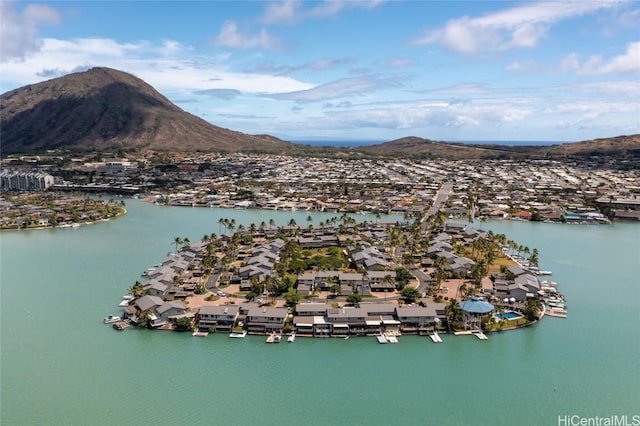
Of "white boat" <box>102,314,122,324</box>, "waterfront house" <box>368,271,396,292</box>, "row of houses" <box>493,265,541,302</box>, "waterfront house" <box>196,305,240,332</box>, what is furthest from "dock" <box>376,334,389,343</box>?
"white boat" <box>102,314,122,324</box>

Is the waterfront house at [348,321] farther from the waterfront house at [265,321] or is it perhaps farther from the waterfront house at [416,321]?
the waterfront house at [265,321]

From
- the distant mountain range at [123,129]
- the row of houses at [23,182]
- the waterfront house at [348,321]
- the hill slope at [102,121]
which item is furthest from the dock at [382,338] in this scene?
the hill slope at [102,121]

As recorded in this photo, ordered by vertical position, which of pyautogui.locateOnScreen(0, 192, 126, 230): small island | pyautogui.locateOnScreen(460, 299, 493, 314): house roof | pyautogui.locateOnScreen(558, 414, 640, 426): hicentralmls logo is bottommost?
pyautogui.locateOnScreen(558, 414, 640, 426): hicentralmls logo

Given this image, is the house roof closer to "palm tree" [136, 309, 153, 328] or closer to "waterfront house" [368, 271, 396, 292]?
"waterfront house" [368, 271, 396, 292]

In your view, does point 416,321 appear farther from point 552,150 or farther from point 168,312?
point 552,150

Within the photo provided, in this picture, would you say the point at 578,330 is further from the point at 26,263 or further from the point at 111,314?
the point at 26,263
